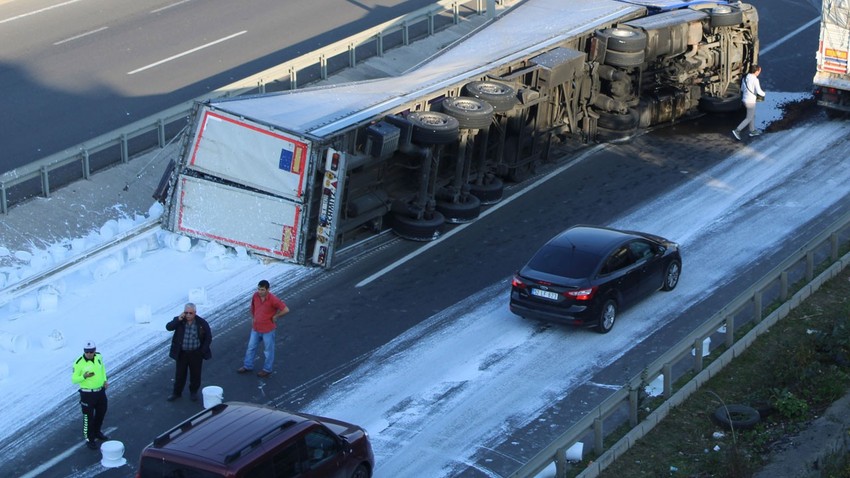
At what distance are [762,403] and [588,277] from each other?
9.89 feet

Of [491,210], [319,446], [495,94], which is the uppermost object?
[495,94]

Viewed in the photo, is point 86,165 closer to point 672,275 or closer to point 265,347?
point 265,347

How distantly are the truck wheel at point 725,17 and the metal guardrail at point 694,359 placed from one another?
797 cm

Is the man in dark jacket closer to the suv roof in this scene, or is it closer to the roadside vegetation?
the suv roof

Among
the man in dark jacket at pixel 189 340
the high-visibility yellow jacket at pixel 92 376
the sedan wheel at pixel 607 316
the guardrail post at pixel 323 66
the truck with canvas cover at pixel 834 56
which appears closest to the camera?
the high-visibility yellow jacket at pixel 92 376

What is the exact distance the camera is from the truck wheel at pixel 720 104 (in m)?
28.4

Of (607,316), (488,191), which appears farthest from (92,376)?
(488,191)

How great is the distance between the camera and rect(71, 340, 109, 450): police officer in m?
15.3

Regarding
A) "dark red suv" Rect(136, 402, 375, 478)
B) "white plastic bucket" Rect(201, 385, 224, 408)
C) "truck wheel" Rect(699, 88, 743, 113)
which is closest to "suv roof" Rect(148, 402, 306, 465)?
"dark red suv" Rect(136, 402, 375, 478)

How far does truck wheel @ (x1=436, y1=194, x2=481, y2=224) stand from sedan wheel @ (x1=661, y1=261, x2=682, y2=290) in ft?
13.4

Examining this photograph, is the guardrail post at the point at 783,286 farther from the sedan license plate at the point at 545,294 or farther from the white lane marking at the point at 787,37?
the white lane marking at the point at 787,37

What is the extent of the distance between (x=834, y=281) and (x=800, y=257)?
1246 mm

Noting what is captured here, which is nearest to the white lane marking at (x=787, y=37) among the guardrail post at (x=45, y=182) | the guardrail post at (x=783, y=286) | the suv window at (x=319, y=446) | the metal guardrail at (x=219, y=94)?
the metal guardrail at (x=219, y=94)

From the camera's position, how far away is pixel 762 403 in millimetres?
16750
